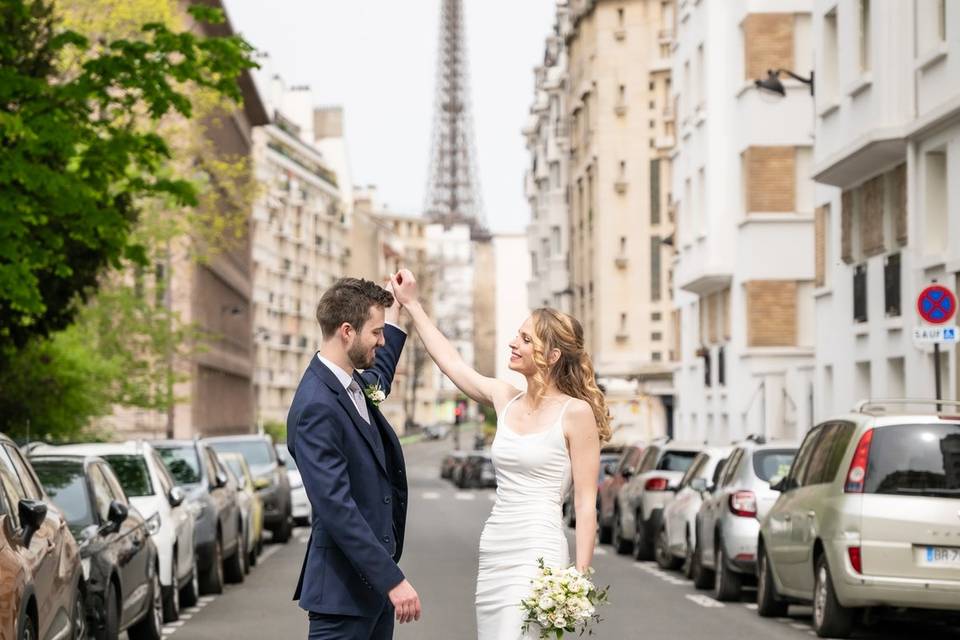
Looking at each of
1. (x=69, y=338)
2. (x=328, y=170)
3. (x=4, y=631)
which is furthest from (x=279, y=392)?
(x=4, y=631)

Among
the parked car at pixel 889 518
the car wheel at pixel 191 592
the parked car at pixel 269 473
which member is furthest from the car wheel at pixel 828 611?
the parked car at pixel 269 473

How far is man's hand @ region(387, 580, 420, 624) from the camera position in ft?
23.1

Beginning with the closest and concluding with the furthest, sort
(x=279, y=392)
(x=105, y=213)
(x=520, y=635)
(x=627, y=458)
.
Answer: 1. (x=520, y=635)
2. (x=105, y=213)
3. (x=627, y=458)
4. (x=279, y=392)

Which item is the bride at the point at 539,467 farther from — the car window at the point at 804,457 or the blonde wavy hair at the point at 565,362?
the car window at the point at 804,457

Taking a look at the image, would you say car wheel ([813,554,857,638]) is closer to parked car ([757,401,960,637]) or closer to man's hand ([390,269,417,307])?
parked car ([757,401,960,637])

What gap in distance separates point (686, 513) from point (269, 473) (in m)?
10.9

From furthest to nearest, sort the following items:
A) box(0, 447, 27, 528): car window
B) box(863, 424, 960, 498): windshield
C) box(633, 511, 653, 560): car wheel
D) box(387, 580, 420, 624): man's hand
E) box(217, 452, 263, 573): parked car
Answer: box(633, 511, 653, 560): car wheel < box(217, 452, 263, 573): parked car < box(863, 424, 960, 498): windshield < box(0, 447, 27, 528): car window < box(387, 580, 420, 624): man's hand

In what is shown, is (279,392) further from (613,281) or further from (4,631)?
(4,631)

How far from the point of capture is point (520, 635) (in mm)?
7633

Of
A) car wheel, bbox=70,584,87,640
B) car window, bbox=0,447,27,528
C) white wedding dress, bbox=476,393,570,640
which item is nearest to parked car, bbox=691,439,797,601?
car wheel, bbox=70,584,87,640

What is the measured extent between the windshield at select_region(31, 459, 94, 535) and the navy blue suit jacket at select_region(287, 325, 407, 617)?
23.4 ft

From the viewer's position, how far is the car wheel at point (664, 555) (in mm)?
26109

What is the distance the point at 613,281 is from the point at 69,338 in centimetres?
4342

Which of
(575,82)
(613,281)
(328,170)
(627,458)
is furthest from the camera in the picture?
(328,170)
